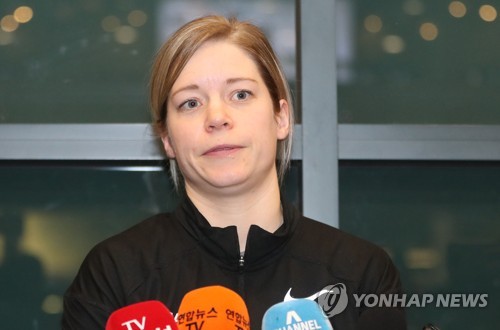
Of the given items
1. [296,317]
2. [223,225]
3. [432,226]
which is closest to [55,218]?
[223,225]

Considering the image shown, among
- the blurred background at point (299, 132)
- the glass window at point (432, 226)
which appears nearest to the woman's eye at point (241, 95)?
the blurred background at point (299, 132)

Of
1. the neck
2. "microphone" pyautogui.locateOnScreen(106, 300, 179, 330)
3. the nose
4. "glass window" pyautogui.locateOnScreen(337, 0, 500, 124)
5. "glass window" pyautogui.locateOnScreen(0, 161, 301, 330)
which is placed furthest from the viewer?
"glass window" pyautogui.locateOnScreen(337, 0, 500, 124)

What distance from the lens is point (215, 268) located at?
177 centimetres

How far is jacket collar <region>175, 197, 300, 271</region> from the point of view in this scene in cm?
175

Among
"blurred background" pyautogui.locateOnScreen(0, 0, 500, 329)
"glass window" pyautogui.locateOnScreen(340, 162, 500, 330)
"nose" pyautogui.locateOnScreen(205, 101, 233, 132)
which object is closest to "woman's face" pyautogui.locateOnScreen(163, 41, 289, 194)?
"nose" pyautogui.locateOnScreen(205, 101, 233, 132)

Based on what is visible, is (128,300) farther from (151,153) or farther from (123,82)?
(123,82)

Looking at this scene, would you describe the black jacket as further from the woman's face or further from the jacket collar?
the woman's face

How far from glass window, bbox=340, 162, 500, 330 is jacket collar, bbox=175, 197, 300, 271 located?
816 mm

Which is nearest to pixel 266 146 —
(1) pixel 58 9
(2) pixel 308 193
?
(2) pixel 308 193

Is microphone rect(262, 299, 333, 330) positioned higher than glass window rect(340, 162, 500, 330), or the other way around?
glass window rect(340, 162, 500, 330)

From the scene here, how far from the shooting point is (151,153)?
2.50 meters

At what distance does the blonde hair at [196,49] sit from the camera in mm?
1796

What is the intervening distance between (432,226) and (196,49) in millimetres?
1117

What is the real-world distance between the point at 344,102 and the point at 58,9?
0.89 meters
